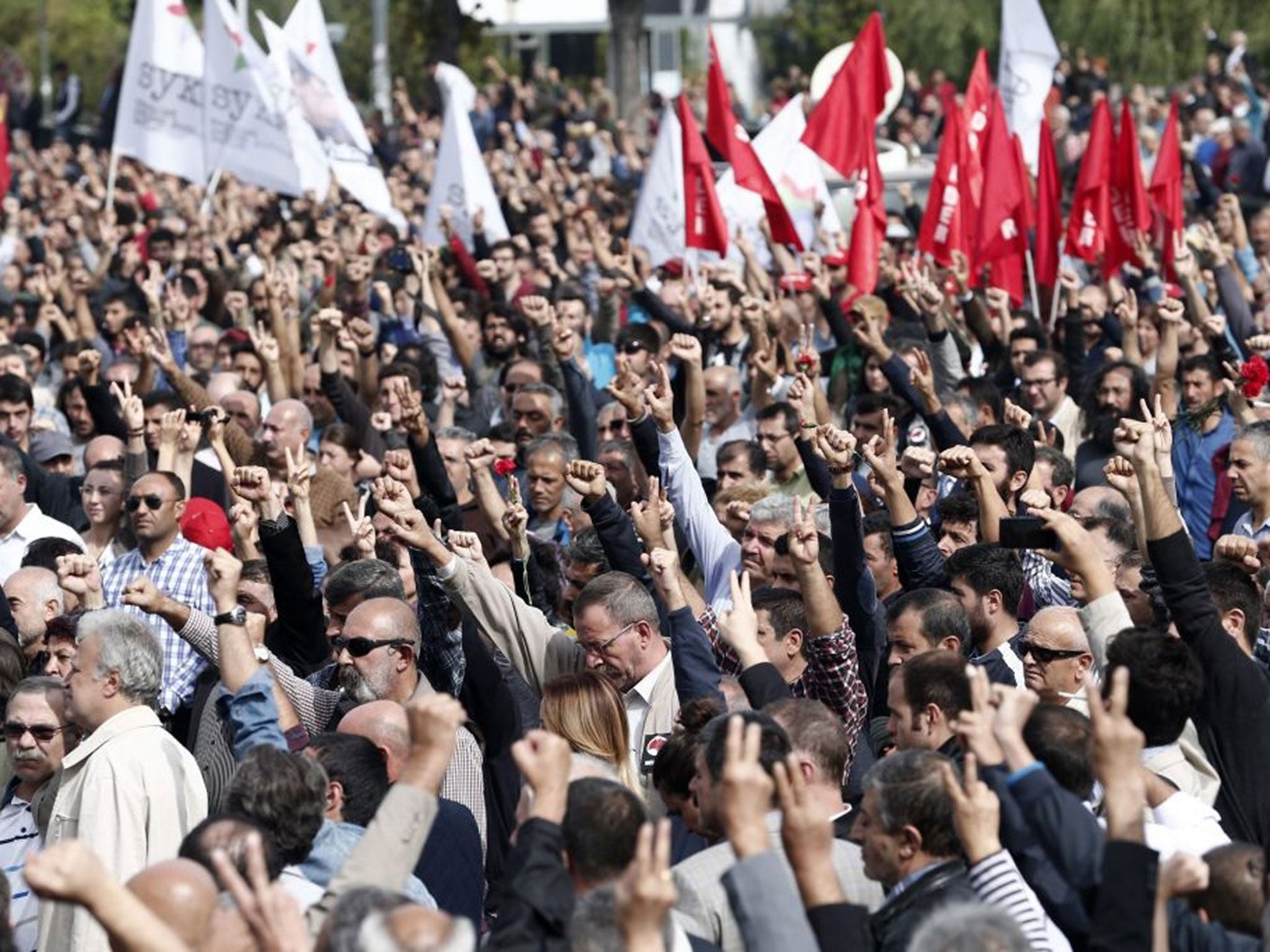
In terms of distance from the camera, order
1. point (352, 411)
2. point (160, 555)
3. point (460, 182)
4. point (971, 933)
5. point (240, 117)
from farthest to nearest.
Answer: point (460, 182) < point (240, 117) < point (352, 411) < point (160, 555) < point (971, 933)

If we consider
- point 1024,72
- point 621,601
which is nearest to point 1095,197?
point 1024,72

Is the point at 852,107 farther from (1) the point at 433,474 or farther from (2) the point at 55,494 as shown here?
(1) the point at 433,474

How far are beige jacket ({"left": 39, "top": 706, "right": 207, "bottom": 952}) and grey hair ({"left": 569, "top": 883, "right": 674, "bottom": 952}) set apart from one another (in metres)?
2.06

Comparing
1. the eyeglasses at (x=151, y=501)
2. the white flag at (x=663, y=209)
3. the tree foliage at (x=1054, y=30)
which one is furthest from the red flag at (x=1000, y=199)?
the tree foliage at (x=1054, y=30)

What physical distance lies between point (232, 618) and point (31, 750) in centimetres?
71

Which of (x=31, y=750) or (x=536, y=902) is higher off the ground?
(x=536, y=902)

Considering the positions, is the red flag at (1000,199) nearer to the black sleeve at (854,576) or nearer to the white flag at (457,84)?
the black sleeve at (854,576)

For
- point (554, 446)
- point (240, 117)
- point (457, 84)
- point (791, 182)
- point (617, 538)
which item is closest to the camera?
point (617, 538)

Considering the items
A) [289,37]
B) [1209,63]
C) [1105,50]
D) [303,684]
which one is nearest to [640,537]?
[303,684]

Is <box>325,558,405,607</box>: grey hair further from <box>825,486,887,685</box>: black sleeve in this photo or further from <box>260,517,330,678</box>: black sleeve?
<box>825,486,887,685</box>: black sleeve

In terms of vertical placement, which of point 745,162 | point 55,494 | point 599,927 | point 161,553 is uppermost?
point 745,162

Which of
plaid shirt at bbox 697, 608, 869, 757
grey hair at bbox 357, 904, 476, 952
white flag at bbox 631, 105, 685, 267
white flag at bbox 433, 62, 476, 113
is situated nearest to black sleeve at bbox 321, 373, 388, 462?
white flag at bbox 631, 105, 685, 267

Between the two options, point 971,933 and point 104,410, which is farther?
point 104,410

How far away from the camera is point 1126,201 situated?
1497 centimetres
